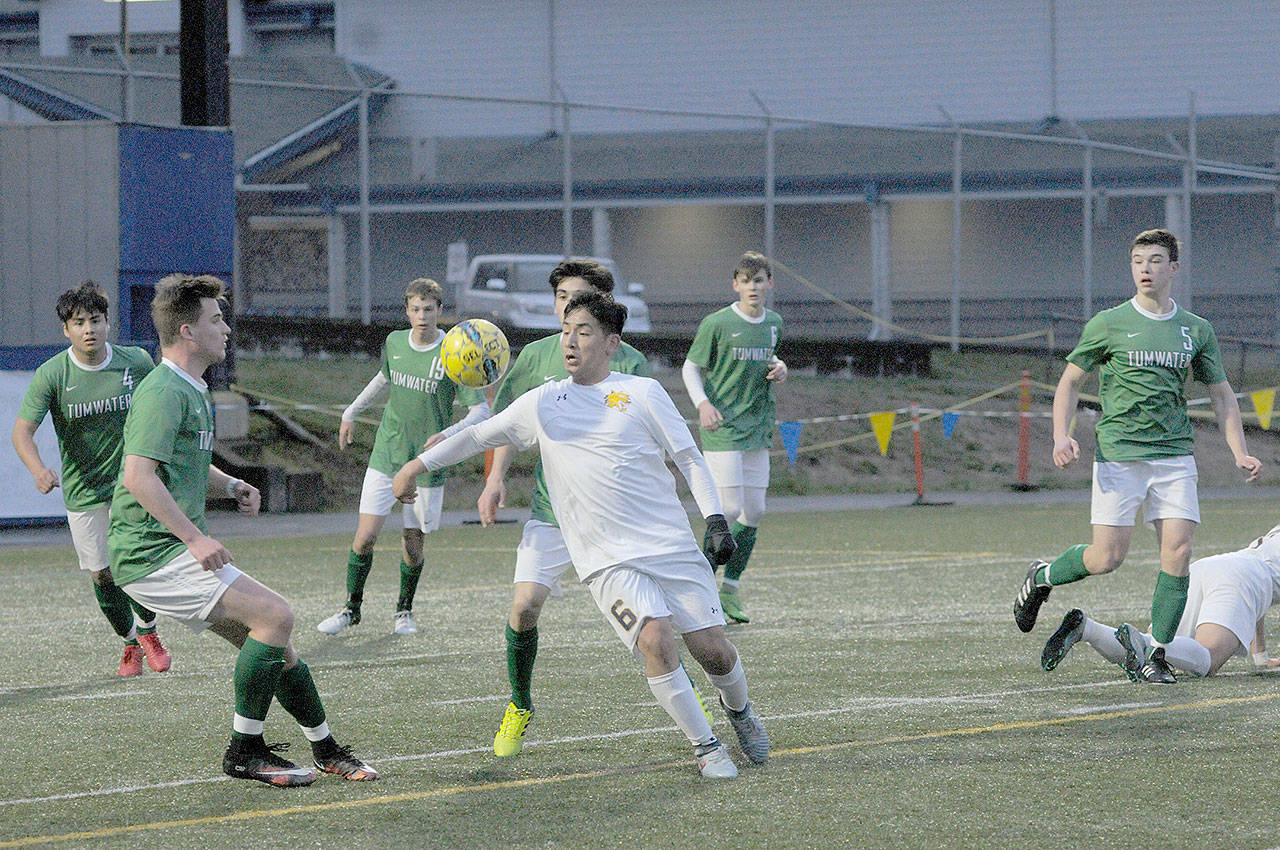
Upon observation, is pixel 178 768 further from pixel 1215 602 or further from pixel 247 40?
pixel 247 40

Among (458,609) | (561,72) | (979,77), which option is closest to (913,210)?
(979,77)

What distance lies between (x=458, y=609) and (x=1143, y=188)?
75.7 feet

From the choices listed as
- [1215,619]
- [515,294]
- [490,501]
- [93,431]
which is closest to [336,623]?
[93,431]

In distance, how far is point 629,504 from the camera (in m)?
6.35

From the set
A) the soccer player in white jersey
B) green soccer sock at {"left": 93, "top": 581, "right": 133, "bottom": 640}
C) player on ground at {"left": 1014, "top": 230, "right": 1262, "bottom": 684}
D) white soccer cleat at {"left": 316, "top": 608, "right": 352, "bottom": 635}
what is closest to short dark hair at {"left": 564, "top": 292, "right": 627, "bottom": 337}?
the soccer player in white jersey

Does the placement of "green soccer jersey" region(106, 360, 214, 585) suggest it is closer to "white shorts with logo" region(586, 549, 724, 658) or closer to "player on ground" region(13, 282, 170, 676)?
"white shorts with logo" region(586, 549, 724, 658)


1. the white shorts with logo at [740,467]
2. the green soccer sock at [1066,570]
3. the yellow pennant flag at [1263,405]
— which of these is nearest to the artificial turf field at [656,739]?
the green soccer sock at [1066,570]

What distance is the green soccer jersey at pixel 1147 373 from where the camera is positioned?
832 cm

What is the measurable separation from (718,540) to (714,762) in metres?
0.86

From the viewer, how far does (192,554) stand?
6055 millimetres

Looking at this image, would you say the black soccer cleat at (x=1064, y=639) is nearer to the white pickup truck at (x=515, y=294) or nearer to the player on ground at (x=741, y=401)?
the player on ground at (x=741, y=401)

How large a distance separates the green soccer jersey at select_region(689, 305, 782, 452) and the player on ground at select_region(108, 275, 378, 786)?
16.8 ft

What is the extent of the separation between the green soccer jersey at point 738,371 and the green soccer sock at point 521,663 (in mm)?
4231

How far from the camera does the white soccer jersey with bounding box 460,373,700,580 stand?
633 cm
